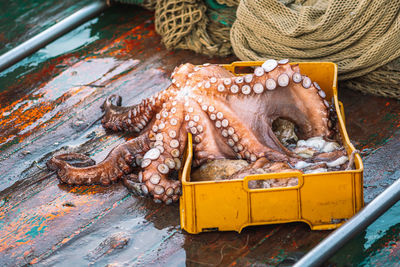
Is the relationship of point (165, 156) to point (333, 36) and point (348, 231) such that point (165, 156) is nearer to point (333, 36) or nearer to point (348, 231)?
point (348, 231)

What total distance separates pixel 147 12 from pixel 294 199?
3.24m

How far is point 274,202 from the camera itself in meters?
2.71

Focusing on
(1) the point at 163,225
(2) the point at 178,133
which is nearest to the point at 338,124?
(2) the point at 178,133

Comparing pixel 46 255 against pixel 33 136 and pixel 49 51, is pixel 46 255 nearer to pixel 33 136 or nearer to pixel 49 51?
pixel 33 136

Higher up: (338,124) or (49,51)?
(49,51)

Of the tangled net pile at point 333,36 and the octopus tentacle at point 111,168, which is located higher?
the tangled net pile at point 333,36

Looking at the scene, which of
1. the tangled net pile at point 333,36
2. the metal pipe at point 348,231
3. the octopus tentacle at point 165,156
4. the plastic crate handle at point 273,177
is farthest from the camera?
the tangled net pile at point 333,36

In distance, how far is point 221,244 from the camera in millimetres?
2744

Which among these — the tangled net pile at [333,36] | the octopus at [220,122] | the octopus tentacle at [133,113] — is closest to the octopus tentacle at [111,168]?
the octopus at [220,122]

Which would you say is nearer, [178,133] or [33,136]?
[178,133]

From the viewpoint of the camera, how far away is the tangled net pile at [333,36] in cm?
355

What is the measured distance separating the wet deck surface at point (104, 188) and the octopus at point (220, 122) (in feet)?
0.49

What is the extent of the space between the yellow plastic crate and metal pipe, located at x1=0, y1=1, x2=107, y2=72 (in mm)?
2262

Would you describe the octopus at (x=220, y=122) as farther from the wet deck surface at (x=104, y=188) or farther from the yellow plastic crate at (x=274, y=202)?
the yellow plastic crate at (x=274, y=202)
